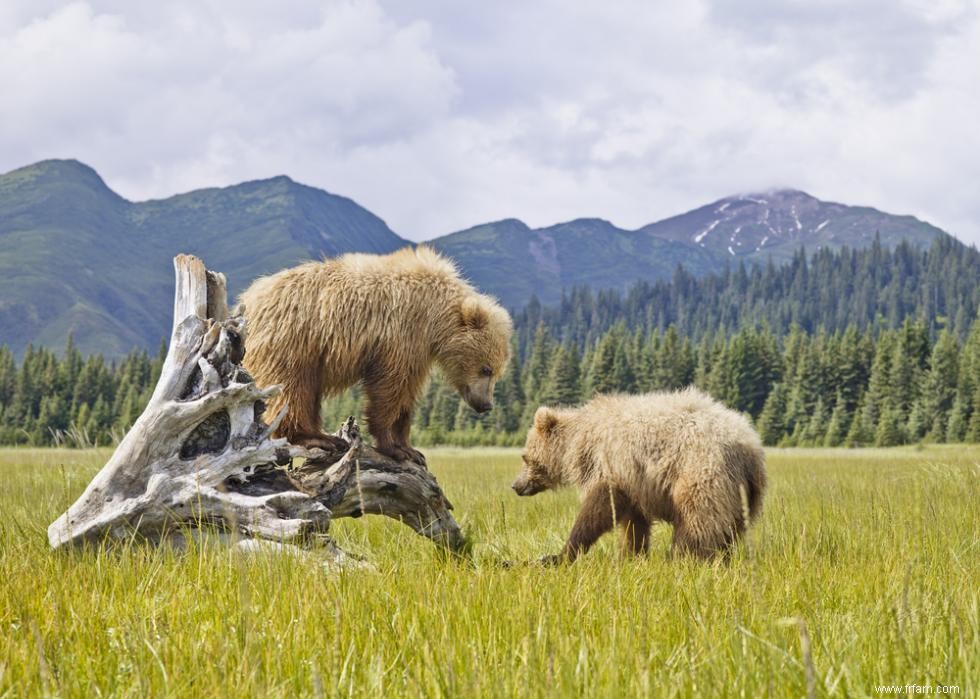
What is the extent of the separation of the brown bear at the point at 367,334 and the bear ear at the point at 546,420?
3.47 ft

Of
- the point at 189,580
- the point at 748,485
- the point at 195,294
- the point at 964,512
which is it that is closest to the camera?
the point at 189,580

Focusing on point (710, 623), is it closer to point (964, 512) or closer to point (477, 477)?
point (964, 512)

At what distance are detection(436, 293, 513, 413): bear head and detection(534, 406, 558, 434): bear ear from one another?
0.71 metres

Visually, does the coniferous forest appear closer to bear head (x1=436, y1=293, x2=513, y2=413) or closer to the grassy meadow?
bear head (x1=436, y1=293, x2=513, y2=413)

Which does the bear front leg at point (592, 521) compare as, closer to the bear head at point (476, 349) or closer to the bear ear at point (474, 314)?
the bear head at point (476, 349)

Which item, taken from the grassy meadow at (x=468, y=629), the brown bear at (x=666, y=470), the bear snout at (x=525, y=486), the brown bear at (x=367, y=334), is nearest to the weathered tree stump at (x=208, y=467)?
the grassy meadow at (x=468, y=629)

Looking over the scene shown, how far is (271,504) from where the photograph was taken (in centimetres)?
521

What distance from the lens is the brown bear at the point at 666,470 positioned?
20.2 ft

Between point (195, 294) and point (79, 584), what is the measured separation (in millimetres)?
2429

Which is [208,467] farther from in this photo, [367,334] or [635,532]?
[635,532]

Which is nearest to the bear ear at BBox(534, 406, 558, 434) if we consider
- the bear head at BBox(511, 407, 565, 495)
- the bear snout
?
the bear head at BBox(511, 407, 565, 495)

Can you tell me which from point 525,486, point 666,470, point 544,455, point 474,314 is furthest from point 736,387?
point 666,470

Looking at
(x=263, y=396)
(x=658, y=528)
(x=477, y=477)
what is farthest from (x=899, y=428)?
(x=263, y=396)

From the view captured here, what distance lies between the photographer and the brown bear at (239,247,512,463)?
6395 mm
